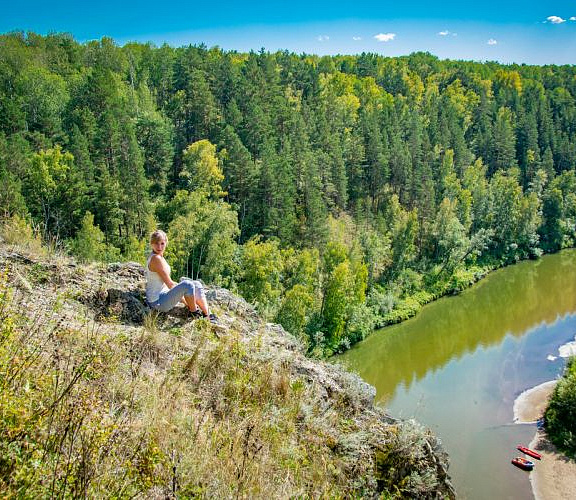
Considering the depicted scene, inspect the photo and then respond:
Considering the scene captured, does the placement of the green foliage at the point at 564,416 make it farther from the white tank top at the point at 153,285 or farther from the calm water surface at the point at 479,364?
the white tank top at the point at 153,285

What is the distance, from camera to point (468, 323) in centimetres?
3953

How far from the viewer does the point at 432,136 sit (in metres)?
63.9

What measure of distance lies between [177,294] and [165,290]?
0.40 metres

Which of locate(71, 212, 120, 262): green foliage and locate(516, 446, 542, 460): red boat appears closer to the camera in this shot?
locate(516, 446, 542, 460): red boat

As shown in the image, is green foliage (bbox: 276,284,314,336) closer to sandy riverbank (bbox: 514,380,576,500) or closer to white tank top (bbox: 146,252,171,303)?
sandy riverbank (bbox: 514,380,576,500)

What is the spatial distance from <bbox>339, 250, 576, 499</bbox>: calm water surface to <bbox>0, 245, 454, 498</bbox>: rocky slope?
1194 cm

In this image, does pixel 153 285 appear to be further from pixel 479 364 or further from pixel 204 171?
pixel 204 171

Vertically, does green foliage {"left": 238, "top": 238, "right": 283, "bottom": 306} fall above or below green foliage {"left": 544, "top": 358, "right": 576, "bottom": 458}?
above

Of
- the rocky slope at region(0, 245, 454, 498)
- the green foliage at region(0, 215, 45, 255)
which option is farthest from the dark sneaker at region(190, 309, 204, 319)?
the green foliage at region(0, 215, 45, 255)

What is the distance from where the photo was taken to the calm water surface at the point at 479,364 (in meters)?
22.0

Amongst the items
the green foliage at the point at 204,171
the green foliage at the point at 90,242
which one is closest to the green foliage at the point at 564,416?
the green foliage at the point at 90,242

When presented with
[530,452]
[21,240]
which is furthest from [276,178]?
[21,240]

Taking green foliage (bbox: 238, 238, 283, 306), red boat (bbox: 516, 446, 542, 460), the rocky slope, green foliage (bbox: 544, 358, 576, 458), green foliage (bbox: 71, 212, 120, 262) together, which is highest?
the rocky slope

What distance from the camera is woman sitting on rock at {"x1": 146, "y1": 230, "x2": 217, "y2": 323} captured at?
693cm
